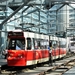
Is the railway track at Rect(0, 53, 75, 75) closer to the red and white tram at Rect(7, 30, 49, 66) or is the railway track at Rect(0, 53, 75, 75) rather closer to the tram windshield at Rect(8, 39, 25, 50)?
the red and white tram at Rect(7, 30, 49, 66)

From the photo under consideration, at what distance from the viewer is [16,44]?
21.6 m

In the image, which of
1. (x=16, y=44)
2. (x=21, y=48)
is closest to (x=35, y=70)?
(x=21, y=48)

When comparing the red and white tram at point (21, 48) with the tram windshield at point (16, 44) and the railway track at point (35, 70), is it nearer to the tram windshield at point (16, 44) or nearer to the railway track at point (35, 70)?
the tram windshield at point (16, 44)

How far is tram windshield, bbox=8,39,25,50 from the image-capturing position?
2139 centimetres

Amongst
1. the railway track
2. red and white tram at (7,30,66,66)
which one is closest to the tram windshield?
red and white tram at (7,30,66,66)

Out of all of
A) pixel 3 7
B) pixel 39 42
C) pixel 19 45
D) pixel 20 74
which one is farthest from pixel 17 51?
pixel 3 7

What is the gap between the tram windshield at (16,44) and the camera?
21.4 meters

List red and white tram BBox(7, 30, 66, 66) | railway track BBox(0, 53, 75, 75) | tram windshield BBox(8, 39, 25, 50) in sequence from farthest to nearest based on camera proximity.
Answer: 1. tram windshield BBox(8, 39, 25, 50)
2. red and white tram BBox(7, 30, 66, 66)
3. railway track BBox(0, 53, 75, 75)

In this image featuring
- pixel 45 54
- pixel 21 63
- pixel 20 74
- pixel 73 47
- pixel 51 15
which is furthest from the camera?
pixel 73 47

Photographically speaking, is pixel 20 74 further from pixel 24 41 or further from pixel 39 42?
pixel 39 42

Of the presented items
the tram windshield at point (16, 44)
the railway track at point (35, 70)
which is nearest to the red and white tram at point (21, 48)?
the tram windshield at point (16, 44)

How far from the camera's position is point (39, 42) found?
991 inches

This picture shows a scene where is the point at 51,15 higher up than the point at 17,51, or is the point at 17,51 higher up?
the point at 51,15

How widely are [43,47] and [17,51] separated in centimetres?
587
